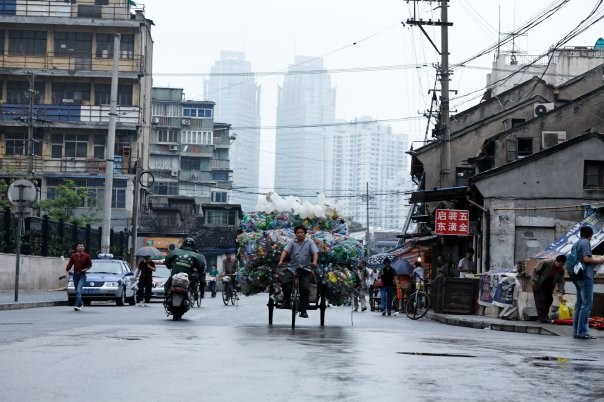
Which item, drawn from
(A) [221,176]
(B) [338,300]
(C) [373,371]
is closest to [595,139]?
(B) [338,300]

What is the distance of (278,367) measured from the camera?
36.0 feet

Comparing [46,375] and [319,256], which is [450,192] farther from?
[46,375]

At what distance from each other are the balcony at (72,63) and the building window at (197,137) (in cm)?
3335

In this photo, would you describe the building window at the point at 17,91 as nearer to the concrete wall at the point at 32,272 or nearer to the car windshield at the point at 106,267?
the concrete wall at the point at 32,272

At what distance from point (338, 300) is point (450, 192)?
79.8ft

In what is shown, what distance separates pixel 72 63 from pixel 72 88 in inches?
76.6

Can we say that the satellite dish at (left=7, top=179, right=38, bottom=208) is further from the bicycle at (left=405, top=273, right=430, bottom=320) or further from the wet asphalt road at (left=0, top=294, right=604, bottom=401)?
the wet asphalt road at (left=0, top=294, right=604, bottom=401)

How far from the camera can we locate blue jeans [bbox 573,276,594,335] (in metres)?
19.6

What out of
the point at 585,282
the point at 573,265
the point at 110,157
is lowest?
the point at 585,282

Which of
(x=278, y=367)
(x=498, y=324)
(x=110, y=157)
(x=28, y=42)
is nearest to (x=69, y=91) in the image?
(x=28, y=42)

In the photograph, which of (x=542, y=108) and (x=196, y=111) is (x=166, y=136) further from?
(x=542, y=108)

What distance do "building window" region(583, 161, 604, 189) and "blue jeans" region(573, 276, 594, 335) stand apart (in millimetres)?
23099

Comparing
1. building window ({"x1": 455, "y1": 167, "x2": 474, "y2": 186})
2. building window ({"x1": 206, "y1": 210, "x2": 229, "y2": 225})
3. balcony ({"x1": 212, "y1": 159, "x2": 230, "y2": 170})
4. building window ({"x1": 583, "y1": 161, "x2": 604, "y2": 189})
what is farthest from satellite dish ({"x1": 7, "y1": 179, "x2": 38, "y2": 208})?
balcony ({"x1": 212, "y1": 159, "x2": 230, "y2": 170})

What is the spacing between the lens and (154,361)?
1139 cm
